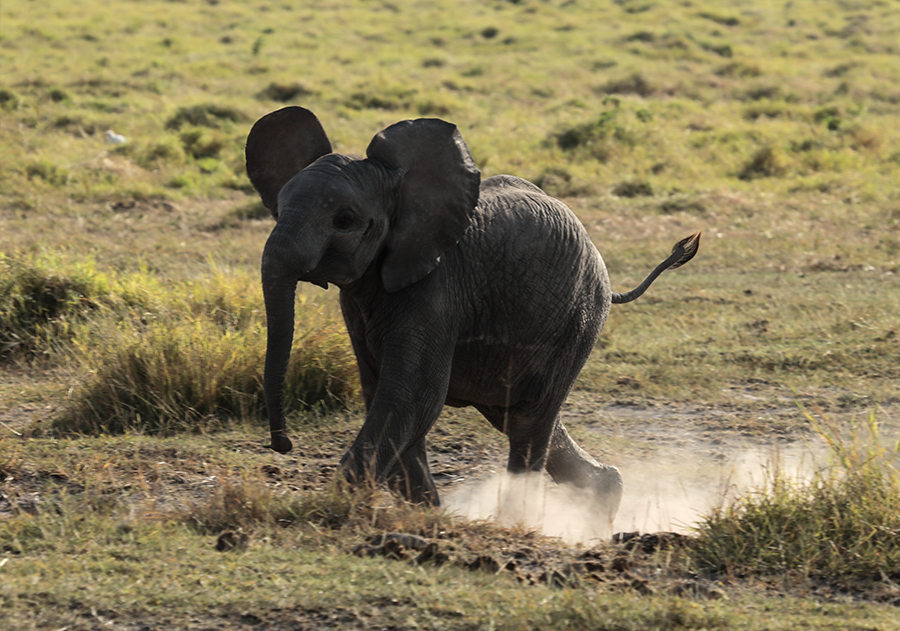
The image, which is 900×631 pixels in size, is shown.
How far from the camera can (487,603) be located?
10.5 feet

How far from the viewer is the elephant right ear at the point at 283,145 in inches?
169

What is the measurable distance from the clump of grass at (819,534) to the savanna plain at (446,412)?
1 centimetres

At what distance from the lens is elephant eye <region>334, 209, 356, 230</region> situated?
3.74 meters

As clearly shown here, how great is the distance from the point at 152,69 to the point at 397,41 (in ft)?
A: 29.5

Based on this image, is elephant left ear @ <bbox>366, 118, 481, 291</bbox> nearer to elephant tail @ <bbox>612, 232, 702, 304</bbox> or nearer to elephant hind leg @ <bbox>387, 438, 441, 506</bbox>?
elephant hind leg @ <bbox>387, 438, 441, 506</bbox>

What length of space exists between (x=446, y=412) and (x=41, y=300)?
9.94 ft

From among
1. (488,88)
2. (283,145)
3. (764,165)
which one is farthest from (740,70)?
(283,145)

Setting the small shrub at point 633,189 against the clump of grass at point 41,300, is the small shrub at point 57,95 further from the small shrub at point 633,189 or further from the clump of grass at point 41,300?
the clump of grass at point 41,300

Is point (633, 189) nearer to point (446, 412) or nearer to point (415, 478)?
point (446, 412)

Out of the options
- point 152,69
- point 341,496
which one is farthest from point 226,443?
point 152,69

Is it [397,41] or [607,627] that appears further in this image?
[397,41]

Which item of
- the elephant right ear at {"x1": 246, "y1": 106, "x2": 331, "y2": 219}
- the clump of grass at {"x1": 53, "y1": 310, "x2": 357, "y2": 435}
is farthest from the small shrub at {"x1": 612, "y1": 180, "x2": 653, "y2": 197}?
the elephant right ear at {"x1": 246, "y1": 106, "x2": 331, "y2": 219}

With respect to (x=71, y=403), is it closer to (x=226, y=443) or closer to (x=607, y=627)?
(x=226, y=443)

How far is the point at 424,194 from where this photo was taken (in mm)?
4016
